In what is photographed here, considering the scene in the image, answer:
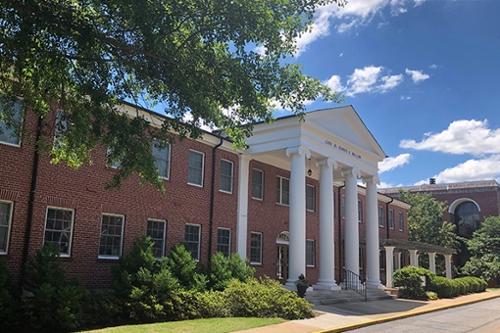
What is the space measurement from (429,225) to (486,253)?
5905 millimetres

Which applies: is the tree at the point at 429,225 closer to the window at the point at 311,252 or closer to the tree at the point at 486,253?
the tree at the point at 486,253

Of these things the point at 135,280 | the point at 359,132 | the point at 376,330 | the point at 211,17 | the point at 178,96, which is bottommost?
the point at 376,330

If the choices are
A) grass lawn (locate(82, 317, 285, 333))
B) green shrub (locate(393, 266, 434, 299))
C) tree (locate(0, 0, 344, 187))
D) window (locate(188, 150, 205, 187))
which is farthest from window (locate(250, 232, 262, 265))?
tree (locate(0, 0, 344, 187))

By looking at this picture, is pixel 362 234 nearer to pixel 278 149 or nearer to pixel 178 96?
pixel 278 149

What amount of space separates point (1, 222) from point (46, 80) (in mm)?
6304

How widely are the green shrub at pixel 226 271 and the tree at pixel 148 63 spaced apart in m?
8.29

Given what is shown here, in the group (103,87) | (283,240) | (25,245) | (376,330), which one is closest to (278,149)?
(283,240)

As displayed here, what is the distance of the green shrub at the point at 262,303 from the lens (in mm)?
16062

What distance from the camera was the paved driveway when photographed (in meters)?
15.6

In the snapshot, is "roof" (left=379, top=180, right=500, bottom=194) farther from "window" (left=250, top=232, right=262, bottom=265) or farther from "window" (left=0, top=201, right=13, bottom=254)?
"window" (left=0, top=201, right=13, bottom=254)

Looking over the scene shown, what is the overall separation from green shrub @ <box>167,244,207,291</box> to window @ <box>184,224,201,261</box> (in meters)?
2.62

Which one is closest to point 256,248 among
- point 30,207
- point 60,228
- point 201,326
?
point 60,228

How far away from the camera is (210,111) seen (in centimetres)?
1009

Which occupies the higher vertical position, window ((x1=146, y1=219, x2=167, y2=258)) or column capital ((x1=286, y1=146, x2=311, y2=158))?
column capital ((x1=286, y1=146, x2=311, y2=158))
